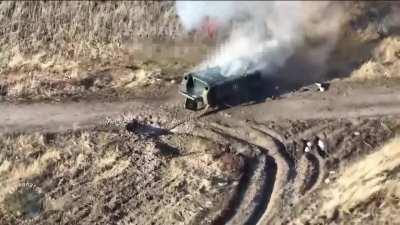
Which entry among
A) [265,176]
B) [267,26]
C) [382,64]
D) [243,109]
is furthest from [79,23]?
[382,64]

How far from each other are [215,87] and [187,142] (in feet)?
10.1

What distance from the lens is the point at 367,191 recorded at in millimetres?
28875

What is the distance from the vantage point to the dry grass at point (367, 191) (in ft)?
92.9

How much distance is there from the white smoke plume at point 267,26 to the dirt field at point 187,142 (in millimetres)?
1054

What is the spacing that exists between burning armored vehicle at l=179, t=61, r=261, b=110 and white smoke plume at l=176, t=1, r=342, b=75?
4.87ft

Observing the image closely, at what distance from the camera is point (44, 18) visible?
1623 inches

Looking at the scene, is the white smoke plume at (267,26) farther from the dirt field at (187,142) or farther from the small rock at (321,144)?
the small rock at (321,144)

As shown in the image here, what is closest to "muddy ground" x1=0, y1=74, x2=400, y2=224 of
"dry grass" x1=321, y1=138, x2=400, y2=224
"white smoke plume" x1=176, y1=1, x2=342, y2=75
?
"dry grass" x1=321, y1=138, x2=400, y2=224

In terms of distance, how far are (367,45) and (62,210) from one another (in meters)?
19.2

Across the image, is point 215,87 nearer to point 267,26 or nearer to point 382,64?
point 267,26

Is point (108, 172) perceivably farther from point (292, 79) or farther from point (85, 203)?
point (292, 79)

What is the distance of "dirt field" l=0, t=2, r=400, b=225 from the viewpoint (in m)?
29.0

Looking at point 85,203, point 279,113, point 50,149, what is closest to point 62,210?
point 85,203

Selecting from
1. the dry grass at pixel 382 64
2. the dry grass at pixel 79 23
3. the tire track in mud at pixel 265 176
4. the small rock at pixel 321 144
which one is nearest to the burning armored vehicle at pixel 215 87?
the tire track in mud at pixel 265 176
